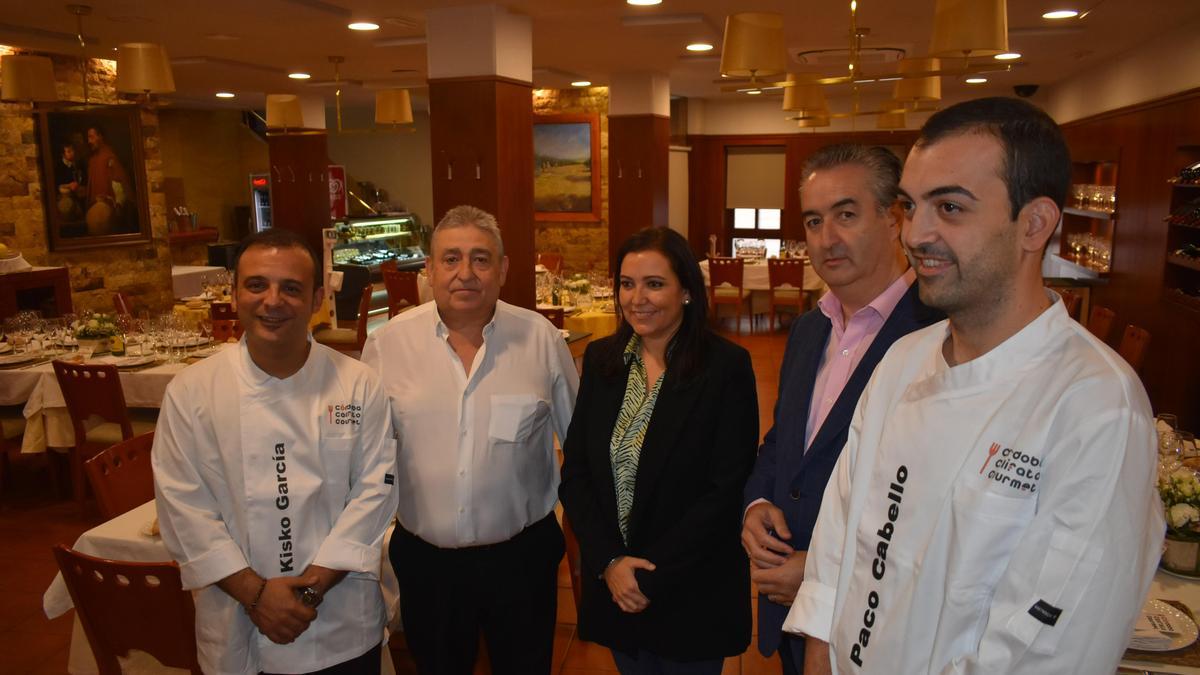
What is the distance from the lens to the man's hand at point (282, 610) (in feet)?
6.95

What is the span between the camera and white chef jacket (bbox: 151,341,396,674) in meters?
2.15

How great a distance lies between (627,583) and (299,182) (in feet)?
39.0

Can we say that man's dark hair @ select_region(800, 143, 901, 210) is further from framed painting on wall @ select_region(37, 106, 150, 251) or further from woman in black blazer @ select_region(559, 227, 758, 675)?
framed painting on wall @ select_region(37, 106, 150, 251)

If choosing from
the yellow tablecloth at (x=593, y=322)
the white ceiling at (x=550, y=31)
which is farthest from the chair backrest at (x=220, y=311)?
the yellow tablecloth at (x=593, y=322)

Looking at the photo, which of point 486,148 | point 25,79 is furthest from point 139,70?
point 486,148

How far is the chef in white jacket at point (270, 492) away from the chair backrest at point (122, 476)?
3.10 feet

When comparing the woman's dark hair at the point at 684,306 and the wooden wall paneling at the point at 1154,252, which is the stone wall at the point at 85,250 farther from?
the wooden wall paneling at the point at 1154,252

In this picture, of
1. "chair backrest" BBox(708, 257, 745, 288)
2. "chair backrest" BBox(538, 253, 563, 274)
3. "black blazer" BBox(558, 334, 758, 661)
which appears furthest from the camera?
"chair backrest" BBox(538, 253, 563, 274)

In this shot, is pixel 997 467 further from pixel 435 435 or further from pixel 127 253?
pixel 127 253

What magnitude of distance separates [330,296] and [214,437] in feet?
26.8

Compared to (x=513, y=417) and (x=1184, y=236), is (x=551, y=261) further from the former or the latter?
(x=513, y=417)

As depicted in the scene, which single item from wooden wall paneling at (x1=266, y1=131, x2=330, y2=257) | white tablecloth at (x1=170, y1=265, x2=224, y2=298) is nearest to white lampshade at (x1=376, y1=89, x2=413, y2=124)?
white tablecloth at (x1=170, y1=265, x2=224, y2=298)

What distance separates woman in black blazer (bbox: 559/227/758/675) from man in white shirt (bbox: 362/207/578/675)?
8.2 inches

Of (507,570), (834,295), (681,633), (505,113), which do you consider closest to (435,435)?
(507,570)
